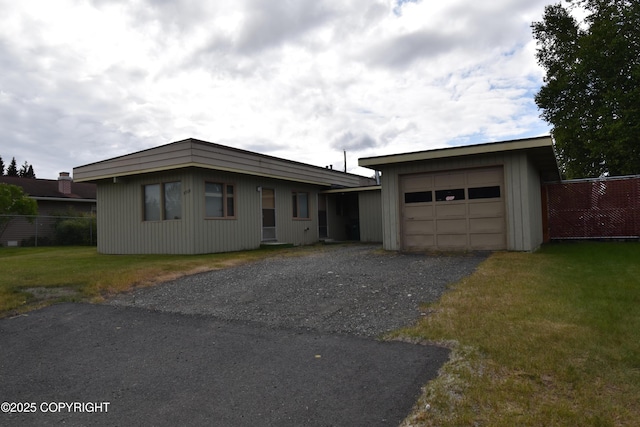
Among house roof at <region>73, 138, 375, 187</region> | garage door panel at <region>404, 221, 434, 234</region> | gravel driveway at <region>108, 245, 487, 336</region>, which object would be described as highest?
house roof at <region>73, 138, 375, 187</region>

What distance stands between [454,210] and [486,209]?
78 centimetres

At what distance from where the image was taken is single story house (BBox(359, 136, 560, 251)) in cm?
1065

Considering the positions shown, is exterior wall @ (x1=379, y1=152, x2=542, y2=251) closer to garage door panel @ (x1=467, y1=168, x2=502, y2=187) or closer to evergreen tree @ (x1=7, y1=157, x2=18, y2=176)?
garage door panel @ (x1=467, y1=168, x2=502, y2=187)

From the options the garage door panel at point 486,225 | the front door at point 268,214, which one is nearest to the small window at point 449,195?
the garage door panel at point 486,225

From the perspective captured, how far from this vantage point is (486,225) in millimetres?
11062

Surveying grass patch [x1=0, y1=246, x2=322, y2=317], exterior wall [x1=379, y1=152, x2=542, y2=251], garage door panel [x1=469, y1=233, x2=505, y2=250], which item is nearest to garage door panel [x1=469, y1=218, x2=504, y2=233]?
garage door panel [x1=469, y1=233, x2=505, y2=250]

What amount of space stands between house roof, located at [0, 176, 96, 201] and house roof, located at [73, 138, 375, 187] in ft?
37.5

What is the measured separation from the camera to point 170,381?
139 inches

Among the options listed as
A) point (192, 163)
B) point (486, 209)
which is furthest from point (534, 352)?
point (192, 163)

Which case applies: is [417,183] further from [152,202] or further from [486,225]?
[152,202]

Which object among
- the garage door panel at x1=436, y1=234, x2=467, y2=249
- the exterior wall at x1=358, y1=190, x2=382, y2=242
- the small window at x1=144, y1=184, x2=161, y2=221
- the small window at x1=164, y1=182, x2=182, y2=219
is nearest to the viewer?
the garage door panel at x1=436, y1=234, x2=467, y2=249

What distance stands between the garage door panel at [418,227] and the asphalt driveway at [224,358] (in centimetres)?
473

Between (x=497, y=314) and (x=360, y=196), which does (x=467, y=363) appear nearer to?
(x=497, y=314)

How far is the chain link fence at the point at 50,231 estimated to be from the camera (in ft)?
69.2
